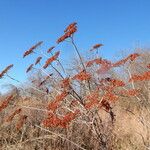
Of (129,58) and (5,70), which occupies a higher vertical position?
(129,58)

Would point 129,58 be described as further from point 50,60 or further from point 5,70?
point 5,70

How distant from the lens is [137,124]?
14.5 metres

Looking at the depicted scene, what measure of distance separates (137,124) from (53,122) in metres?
8.02

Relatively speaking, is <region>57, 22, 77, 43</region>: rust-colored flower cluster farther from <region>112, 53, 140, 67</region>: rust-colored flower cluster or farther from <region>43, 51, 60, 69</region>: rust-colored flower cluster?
<region>112, 53, 140, 67</region>: rust-colored flower cluster

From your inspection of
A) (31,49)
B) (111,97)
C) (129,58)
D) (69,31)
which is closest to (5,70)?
(31,49)

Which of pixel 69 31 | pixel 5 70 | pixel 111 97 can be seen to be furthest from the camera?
pixel 5 70

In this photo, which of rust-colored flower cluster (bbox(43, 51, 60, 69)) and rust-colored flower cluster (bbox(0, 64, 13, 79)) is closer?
rust-colored flower cluster (bbox(43, 51, 60, 69))

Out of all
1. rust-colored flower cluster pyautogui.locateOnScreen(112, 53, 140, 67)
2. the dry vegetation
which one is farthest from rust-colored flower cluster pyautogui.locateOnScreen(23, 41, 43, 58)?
rust-colored flower cluster pyautogui.locateOnScreen(112, 53, 140, 67)

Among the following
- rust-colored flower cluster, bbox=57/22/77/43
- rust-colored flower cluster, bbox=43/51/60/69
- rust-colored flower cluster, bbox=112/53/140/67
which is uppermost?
rust-colored flower cluster, bbox=112/53/140/67

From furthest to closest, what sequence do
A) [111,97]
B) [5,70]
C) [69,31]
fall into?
[5,70], [69,31], [111,97]

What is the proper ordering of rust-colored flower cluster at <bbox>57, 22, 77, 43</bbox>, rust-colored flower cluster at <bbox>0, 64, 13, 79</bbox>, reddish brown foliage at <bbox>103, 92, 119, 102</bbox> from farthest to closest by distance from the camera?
rust-colored flower cluster at <bbox>0, 64, 13, 79</bbox>
rust-colored flower cluster at <bbox>57, 22, 77, 43</bbox>
reddish brown foliage at <bbox>103, 92, 119, 102</bbox>

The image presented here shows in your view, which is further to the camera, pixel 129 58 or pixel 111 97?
pixel 129 58

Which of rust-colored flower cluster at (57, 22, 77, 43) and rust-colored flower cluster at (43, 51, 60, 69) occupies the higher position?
rust-colored flower cluster at (57, 22, 77, 43)

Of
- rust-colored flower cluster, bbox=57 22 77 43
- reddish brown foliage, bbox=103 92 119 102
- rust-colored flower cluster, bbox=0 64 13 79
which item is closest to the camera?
reddish brown foliage, bbox=103 92 119 102
